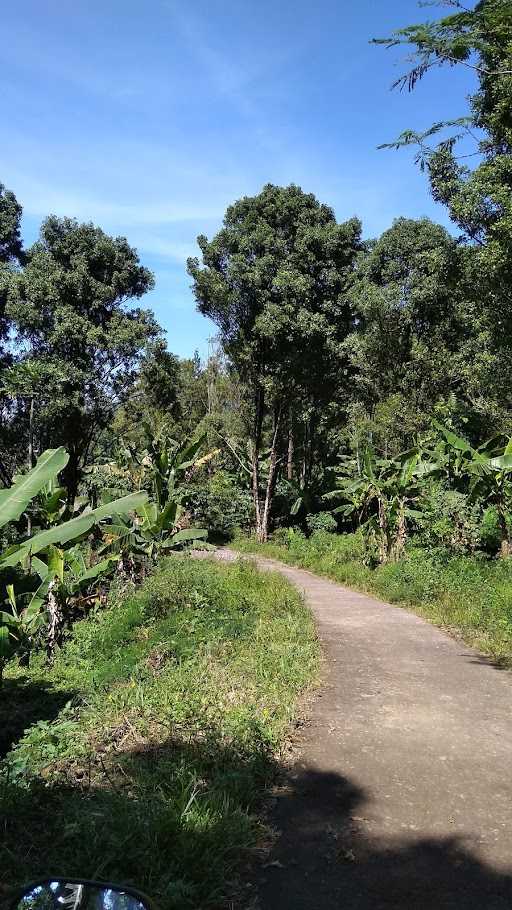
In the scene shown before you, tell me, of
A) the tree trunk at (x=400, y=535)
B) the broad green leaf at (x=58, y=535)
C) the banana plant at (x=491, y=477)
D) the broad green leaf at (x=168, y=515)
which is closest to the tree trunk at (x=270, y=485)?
the tree trunk at (x=400, y=535)

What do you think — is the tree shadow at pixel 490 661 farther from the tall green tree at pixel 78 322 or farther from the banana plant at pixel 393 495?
the tall green tree at pixel 78 322

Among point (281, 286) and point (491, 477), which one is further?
point (281, 286)

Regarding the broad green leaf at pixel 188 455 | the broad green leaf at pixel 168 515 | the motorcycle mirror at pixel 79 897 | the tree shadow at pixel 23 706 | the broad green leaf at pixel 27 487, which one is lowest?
the tree shadow at pixel 23 706

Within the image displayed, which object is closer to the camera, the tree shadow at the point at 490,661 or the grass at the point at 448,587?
the tree shadow at the point at 490,661

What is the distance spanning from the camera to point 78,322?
1714 centimetres

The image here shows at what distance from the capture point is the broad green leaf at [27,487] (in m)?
5.47

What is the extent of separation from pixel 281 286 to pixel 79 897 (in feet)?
57.1

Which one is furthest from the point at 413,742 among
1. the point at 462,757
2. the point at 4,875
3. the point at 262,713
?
the point at 4,875

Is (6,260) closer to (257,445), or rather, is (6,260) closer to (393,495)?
(257,445)

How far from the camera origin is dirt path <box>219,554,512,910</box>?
2934 mm

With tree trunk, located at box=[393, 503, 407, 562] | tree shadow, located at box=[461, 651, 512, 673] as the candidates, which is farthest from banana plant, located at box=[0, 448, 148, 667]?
tree trunk, located at box=[393, 503, 407, 562]

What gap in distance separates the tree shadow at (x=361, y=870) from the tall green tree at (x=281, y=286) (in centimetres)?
1550

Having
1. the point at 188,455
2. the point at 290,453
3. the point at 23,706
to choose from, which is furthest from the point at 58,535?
the point at 290,453

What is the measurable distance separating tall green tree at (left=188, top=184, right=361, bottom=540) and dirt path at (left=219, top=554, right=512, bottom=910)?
1307 cm
